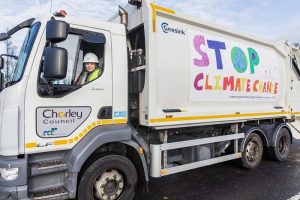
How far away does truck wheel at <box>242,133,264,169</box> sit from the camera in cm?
588

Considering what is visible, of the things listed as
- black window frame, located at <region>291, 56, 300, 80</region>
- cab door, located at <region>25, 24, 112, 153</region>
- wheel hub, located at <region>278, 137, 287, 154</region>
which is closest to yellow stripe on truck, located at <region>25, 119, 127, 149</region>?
cab door, located at <region>25, 24, 112, 153</region>

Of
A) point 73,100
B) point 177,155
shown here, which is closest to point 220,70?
point 177,155

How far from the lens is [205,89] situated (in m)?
4.83

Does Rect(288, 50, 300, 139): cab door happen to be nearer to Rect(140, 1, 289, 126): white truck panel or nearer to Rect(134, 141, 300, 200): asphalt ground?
Rect(140, 1, 289, 126): white truck panel

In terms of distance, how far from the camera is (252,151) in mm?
6094

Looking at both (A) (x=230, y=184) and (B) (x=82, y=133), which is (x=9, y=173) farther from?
(A) (x=230, y=184)

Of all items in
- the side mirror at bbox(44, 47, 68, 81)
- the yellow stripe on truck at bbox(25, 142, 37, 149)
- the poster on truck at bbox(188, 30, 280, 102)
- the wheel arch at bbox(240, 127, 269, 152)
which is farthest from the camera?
the wheel arch at bbox(240, 127, 269, 152)

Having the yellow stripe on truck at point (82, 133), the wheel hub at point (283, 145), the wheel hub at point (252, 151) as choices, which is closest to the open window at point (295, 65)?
the wheel hub at point (283, 145)

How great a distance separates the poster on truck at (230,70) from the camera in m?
4.68

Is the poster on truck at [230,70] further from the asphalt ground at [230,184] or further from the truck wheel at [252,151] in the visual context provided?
the asphalt ground at [230,184]

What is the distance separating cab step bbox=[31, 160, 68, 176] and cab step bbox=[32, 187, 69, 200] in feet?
0.78

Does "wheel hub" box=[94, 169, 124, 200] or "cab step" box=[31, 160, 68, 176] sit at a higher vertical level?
"cab step" box=[31, 160, 68, 176]

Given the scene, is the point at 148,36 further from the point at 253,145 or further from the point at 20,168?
the point at 253,145

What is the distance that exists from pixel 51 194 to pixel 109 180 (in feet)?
2.46
